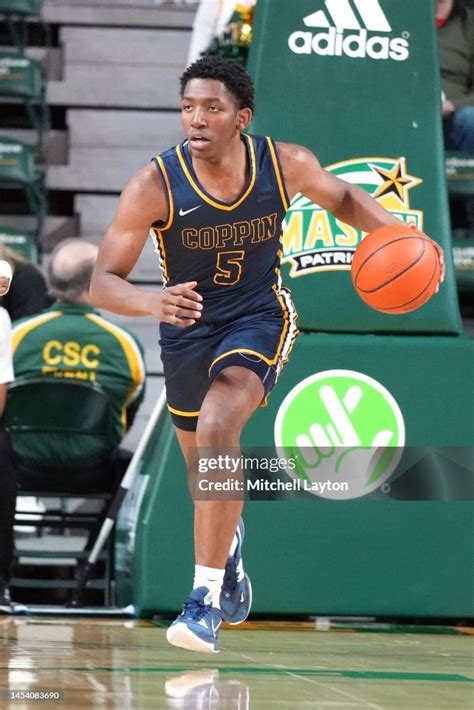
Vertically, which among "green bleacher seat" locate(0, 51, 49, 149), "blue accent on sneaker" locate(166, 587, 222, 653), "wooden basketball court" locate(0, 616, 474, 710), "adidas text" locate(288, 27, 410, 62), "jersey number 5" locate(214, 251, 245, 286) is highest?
"green bleacher seat" locate(0, 51, 49, 149)

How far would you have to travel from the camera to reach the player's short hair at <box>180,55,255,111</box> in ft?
14.3

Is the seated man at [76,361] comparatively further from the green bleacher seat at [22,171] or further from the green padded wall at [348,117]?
the green bleacher seat at [22,171]

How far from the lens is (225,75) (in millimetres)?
4367

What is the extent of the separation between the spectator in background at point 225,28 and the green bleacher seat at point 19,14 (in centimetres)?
331

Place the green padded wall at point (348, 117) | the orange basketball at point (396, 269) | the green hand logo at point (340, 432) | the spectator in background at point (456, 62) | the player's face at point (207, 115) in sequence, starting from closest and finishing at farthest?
1. the player's face at point (207, 115)
2. the orange basketball at point (396, 269)
3. the green hand logo at point (340, 432)
4. the green padded wall at point (348, 117)
5. the spectator in background at point (456, 62)

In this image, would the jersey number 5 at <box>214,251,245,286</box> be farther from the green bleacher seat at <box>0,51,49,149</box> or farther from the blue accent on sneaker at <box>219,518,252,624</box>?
the green bleacher seat at <box>0,51,49,149</box>

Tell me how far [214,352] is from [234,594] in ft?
2.85

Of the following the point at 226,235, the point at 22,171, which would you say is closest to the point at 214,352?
the point at 226,235

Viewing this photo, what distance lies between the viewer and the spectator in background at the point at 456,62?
7961mm

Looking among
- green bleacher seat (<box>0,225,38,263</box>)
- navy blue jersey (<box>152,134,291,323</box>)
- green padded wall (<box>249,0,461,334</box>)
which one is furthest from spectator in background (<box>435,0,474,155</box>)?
navy blue jersey (<box>152,134,291,323</box>)

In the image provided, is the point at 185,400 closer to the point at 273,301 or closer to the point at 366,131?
the point at 273,301

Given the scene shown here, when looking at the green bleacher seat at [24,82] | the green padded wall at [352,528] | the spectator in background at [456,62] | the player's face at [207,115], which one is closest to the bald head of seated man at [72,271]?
the green padded wall at [352,528]

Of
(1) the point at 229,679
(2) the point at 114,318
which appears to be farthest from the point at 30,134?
(1) the point at 229,679

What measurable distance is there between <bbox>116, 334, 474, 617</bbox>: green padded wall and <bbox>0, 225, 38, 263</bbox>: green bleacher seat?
3.46 meters
